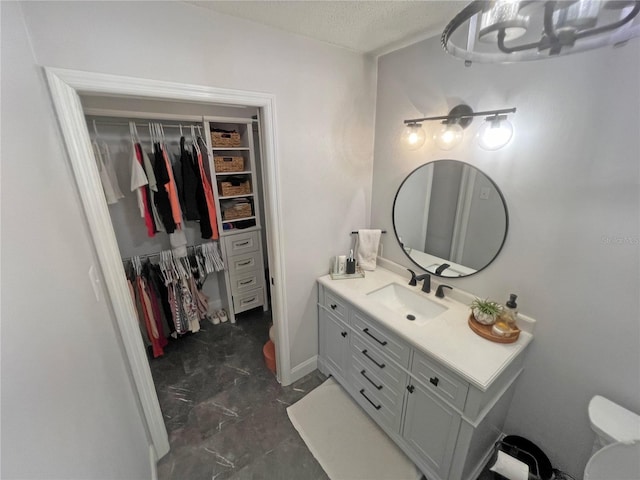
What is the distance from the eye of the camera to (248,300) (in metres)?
2.90

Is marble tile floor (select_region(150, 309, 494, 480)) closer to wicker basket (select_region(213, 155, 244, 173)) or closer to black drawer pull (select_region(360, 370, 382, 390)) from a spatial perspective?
black drawer pull (select_region(360, 370, 382, 390))

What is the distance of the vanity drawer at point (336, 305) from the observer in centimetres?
179

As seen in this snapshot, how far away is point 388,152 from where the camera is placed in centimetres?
191

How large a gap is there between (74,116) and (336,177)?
1.40 meters

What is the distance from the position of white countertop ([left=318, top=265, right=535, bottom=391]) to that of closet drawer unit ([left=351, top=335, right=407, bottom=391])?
249mm

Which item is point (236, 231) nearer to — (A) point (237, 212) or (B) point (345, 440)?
(A) point (237, 212)

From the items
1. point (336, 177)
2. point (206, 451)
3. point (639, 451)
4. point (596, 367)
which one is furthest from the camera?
point (336, 177)

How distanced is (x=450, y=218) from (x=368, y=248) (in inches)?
25.5

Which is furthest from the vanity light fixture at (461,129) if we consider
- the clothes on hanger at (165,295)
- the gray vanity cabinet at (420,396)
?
the clothes on hanger at (165,295)

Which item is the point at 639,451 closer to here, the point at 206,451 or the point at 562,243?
the point at 562,243

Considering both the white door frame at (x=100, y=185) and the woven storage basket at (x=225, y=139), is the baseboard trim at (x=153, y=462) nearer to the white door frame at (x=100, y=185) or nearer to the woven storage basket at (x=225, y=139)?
→ the white door frame at (x=100, y=185)

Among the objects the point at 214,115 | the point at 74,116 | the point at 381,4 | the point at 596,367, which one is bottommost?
the point at 596,367

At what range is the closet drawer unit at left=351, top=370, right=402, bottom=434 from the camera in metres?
1.55

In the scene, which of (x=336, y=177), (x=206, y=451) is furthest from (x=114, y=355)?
(x=336, y=177)
